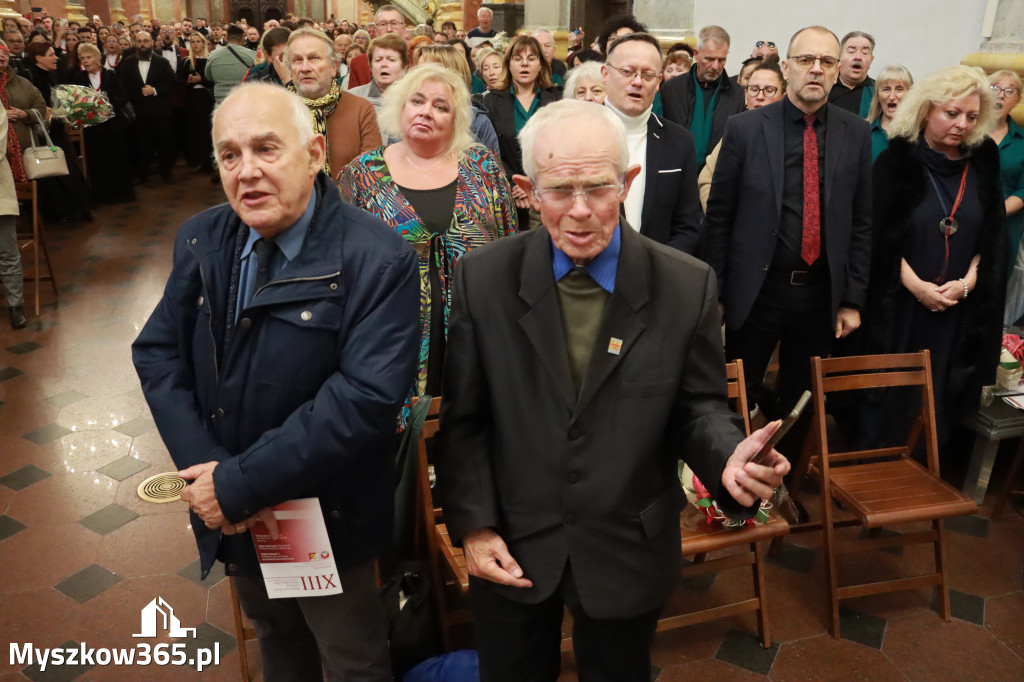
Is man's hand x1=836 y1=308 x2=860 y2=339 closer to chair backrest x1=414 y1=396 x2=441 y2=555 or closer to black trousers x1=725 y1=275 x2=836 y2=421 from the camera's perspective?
black trousers x1=725 y1=275 x2=836 y2=421

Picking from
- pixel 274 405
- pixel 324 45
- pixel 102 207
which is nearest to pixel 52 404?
pixel 324 45

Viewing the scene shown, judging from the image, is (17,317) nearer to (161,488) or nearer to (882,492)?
(161,488)

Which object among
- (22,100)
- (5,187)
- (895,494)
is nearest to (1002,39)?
(895,494)

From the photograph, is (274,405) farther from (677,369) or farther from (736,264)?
(736,264)

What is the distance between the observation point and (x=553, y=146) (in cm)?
159

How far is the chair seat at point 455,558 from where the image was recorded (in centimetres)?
241

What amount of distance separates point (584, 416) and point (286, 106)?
3.12 feet

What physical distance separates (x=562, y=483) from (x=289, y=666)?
109cm

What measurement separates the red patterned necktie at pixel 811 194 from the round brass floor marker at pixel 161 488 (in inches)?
118

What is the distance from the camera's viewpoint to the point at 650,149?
335cm

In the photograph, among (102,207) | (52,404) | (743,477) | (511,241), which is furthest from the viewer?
(102,207)

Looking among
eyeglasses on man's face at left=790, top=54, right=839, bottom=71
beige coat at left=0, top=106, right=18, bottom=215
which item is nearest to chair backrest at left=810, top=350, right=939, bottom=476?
eyeglasses on man's face at left=790, top=54, right=839, bottom=71

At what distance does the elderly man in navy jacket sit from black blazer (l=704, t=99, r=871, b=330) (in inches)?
75.8

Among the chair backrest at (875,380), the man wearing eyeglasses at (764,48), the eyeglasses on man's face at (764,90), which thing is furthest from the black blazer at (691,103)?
the chair backrest at (875,380)
